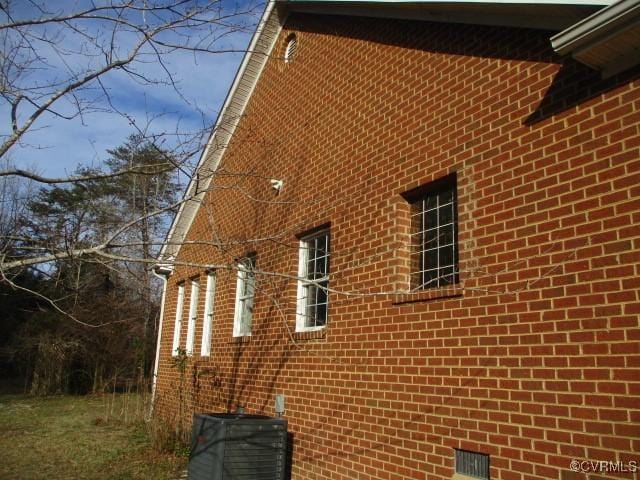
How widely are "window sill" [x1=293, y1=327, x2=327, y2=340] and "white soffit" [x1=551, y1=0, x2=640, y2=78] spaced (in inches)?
163

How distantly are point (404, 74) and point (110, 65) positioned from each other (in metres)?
3.13

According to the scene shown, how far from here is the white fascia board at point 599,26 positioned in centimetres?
333

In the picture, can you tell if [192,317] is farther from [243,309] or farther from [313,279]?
[313,279]

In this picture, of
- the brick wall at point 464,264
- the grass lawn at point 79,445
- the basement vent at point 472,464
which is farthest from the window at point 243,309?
the basement vent at point 472,464

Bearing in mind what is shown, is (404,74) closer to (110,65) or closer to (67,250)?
(110,65)

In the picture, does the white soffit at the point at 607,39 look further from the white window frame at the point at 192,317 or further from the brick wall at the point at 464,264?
the white window frame at the point at 192,317

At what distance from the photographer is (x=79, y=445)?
33.8 feet

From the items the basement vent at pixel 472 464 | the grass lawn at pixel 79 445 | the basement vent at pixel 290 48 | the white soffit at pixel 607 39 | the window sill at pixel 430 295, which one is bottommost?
the grass lawn at pixel 79 445

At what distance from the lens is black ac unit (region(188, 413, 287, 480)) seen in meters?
6.12

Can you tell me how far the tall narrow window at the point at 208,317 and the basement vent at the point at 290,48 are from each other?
4451mm

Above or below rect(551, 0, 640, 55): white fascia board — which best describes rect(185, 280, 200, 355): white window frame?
below

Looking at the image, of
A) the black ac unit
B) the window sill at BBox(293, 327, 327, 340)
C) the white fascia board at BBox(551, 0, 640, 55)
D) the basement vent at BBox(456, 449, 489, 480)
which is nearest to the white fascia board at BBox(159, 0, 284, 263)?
the window sill at BBox(293, 327, 327, 340)

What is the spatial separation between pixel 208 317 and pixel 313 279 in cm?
402

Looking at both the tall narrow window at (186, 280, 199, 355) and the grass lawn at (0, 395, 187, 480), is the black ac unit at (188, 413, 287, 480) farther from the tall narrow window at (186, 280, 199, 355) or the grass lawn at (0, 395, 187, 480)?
the tall narrow window at (186, 280, 199, 355)
